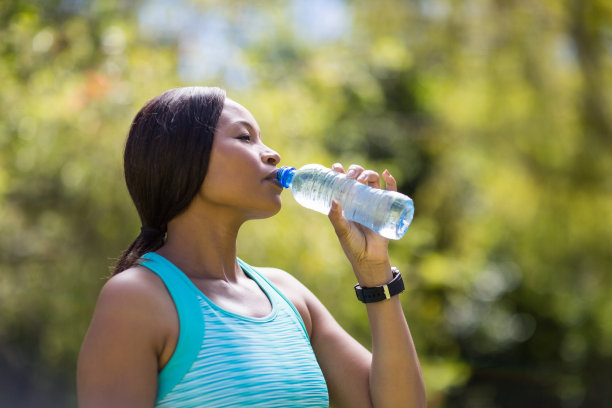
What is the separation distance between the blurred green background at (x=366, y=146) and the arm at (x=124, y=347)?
7.69ft

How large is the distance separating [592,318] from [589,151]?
401 centimetres

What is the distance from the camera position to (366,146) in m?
8.66

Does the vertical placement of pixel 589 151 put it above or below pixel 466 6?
below

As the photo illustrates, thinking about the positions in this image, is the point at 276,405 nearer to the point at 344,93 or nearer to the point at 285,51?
the point at 285,51

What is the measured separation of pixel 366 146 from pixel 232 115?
7139 mm

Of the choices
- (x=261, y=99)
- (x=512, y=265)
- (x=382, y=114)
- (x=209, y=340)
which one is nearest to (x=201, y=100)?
(x=209, y=340)

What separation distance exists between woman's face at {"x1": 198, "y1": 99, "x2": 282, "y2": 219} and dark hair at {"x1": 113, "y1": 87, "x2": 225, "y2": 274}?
0.02m

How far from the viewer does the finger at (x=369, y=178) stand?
160 centimetres

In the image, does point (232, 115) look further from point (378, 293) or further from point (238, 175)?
point (378, 293)

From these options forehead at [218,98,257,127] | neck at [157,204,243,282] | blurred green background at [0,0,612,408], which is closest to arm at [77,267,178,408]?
neck at [157,204,243,282]

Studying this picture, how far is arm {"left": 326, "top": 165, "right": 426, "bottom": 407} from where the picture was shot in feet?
5.29

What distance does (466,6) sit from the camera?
6.67 m

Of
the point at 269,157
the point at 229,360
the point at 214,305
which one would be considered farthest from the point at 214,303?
the point at 269,157

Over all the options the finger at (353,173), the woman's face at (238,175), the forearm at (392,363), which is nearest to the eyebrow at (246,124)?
the woman's face at (238,175)
